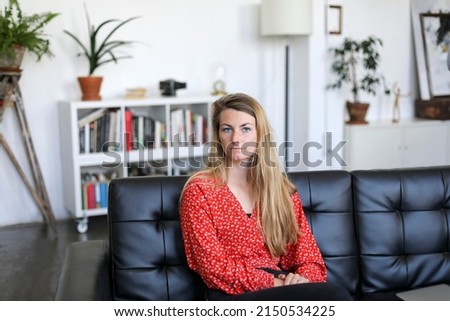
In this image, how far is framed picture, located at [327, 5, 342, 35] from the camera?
15.8 ft

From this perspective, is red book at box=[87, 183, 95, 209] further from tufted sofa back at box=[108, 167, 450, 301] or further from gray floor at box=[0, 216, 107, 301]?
tufted sofa back at box=[108, 167, 450, 301]

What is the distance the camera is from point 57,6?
4312 millimetres

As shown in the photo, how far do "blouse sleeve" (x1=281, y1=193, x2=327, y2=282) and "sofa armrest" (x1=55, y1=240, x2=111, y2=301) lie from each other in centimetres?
61

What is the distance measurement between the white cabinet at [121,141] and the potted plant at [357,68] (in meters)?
1.17

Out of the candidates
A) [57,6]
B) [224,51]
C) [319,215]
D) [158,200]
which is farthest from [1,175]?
[319,215]

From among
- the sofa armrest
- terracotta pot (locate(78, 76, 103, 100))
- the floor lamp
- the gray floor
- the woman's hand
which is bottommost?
the gray floor

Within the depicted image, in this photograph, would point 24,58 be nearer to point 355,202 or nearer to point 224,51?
point 224,51

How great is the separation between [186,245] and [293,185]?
463mm

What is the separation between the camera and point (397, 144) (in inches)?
197

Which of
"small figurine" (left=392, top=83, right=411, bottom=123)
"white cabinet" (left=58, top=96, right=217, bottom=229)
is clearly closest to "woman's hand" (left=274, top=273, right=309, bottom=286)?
"white cabinet" (left=58, top=96, right=217, bottom=229)

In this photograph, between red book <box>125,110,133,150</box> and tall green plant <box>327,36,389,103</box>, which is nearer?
red book <box>125,110,133,150</box>

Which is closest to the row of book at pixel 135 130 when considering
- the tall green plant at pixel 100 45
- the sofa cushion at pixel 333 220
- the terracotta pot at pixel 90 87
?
the terracotta pot at pixel 90 87

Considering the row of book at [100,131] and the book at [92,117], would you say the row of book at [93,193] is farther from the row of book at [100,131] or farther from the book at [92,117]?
the book at [92,117]

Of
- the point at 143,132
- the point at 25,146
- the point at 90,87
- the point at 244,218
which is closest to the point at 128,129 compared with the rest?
the point at 143,132
